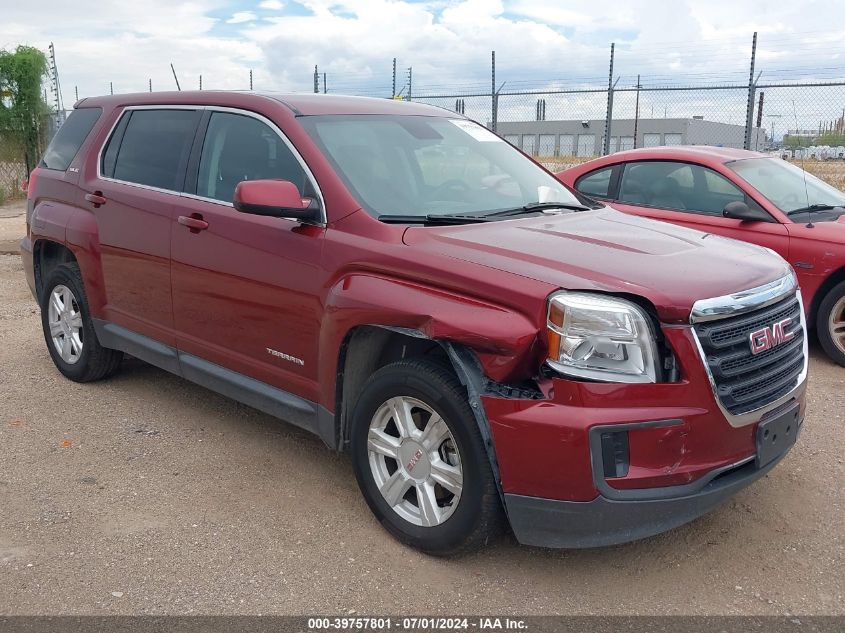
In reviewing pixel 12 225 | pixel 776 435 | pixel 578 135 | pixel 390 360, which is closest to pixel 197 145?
pixel 390 360

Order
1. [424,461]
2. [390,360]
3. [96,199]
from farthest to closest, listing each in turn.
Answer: [96,199] < [390,360] < [424,461]

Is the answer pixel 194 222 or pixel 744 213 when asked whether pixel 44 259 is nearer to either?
pixel 194 222

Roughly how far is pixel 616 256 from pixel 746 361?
0.62 meters

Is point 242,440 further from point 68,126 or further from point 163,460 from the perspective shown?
point 68,126

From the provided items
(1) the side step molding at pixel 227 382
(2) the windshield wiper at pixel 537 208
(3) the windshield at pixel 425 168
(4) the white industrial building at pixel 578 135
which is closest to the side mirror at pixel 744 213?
(3) the windshield at pixel 425 168

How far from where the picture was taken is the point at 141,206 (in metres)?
4.65

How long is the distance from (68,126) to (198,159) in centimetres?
172

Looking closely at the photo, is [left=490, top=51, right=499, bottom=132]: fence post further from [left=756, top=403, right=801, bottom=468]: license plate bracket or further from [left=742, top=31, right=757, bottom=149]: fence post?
[left=756, top=403, right=801, bottom=468]: license plate bracket

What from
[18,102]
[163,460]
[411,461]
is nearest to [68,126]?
[163,460]

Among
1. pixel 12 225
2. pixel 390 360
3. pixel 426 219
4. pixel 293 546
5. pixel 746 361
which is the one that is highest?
pixel 426 219

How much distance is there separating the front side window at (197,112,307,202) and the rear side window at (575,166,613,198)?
13.2 ft

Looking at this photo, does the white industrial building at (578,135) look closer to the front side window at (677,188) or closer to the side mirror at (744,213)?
the front side window at (677,188)

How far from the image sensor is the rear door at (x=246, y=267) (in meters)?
3.76

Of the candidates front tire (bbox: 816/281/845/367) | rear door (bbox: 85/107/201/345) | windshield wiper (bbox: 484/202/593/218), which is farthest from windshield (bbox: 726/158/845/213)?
rear door (bbox: 85/107/201/345)
